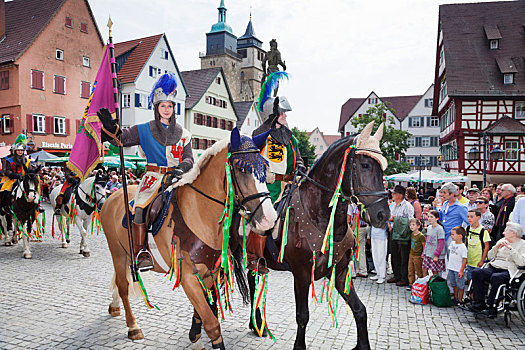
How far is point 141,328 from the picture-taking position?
497cm

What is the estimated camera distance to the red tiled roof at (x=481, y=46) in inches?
1037

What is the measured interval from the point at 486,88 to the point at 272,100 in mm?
26688

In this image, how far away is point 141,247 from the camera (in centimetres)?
412

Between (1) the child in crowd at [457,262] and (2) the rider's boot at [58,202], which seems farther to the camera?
(2) the rider's boot at [58,202]

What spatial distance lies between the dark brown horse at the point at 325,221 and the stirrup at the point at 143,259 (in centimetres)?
149

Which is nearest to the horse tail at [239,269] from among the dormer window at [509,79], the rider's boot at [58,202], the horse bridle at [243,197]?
the horse bridle at [243,197]

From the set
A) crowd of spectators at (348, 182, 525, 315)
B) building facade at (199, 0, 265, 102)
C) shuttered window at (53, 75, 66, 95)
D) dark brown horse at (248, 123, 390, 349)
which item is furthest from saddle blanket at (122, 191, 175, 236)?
building facade at (199, 0, 265, 102)

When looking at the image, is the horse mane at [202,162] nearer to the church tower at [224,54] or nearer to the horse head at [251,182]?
the horse head at [251,182]

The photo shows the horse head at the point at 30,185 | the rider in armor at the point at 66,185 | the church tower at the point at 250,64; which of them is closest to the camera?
the horse head at the point at 30,185

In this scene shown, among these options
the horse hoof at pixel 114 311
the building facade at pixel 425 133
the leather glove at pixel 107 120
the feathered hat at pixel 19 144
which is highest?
the building facade at pixel 425 133

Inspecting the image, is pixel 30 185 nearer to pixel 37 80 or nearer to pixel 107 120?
pixel 107 120

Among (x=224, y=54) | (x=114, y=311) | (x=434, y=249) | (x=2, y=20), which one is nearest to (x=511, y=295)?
(x=434, y=249)

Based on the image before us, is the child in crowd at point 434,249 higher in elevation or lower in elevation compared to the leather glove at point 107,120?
lower

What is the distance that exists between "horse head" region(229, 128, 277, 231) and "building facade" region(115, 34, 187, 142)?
25.6m
